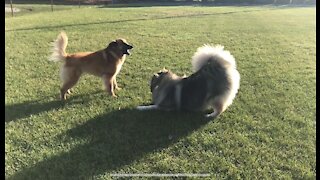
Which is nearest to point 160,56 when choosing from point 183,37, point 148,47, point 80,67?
point 148,47

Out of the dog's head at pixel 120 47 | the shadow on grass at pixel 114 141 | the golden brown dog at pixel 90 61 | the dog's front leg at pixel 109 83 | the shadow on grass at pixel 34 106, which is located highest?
the dog's head at pixel 120 47

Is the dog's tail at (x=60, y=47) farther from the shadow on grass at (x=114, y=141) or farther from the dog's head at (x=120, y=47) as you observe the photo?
the shadow on grass at (x=114, y=141)

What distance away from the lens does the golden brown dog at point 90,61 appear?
6.77ft

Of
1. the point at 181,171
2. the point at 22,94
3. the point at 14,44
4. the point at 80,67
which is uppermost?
the point at 14,44

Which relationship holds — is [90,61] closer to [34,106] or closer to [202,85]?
[34,106]

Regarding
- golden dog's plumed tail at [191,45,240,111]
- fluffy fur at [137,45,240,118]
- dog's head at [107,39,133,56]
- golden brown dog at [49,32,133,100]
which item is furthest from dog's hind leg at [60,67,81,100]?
golden dog's plumed tail at [191,45,240,111]

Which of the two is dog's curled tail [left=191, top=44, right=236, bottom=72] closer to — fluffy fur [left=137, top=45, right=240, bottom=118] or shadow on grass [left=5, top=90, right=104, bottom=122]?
fluffy fur [left=137, top=45, right=240, bottom=118]

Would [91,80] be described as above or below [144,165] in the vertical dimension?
above

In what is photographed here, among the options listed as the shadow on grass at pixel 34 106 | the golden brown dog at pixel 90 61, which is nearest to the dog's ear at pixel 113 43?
the golden brown dog at pixel 90 61

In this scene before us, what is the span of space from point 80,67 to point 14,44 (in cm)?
43

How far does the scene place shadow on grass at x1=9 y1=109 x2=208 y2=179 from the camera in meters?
1.39

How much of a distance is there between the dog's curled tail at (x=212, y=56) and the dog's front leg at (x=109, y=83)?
647mm

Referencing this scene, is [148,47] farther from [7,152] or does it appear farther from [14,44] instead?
[7,152]

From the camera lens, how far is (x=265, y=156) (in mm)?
1550
